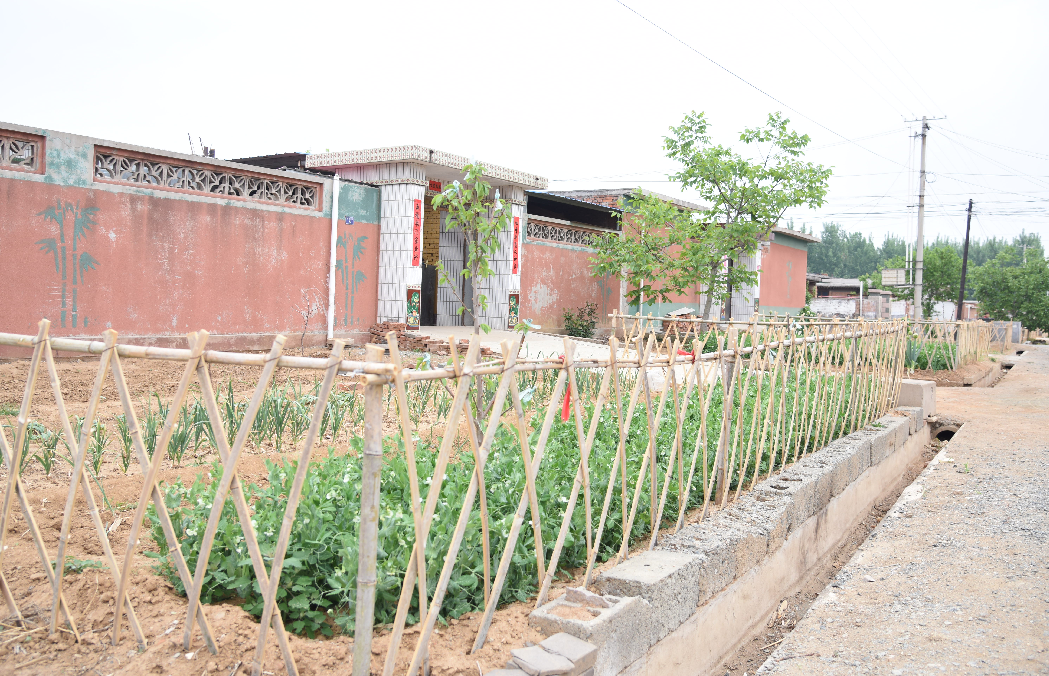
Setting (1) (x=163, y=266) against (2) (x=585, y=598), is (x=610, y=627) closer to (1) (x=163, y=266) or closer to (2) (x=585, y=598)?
(2) (x=585, y=598)

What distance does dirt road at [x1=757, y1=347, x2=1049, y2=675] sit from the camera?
307 cm

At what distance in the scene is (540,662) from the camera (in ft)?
7.38

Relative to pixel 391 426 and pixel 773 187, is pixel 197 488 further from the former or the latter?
pixel 773 187

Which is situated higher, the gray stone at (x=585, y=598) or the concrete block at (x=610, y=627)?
the gray stone at (x=585, y=598)

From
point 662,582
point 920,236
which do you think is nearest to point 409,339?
point 662,582

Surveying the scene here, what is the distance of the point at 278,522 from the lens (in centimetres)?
277

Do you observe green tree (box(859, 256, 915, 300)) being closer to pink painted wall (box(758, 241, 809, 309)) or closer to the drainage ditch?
pink painted wall (box(758, 241, 809, 309))

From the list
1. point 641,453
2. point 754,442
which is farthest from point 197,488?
point 754,442

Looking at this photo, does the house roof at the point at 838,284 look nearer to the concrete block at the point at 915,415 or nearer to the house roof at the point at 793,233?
the house roof at the point at 793,233

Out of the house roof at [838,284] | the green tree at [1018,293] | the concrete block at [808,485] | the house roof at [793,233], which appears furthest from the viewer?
the house roof at [838,284]

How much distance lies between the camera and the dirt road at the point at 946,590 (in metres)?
3.07

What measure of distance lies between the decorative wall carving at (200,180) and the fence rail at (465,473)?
5001 mm

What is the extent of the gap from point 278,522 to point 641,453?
2043 millimetres

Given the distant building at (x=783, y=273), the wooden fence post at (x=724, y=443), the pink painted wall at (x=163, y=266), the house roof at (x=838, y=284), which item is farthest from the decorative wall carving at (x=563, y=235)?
the house roof at (x=838, y=284)
